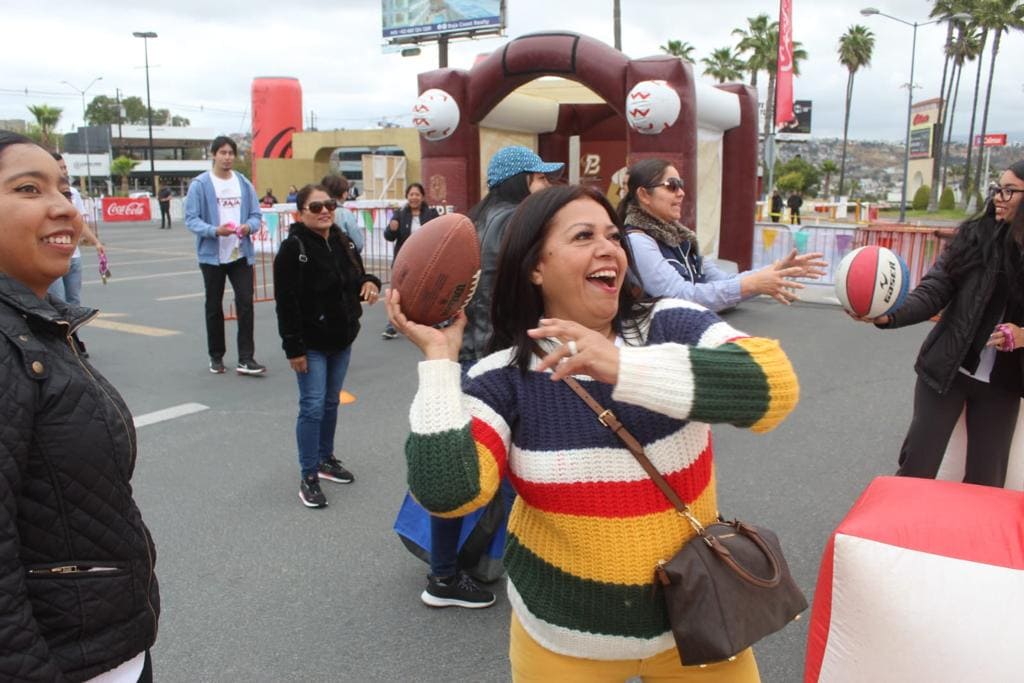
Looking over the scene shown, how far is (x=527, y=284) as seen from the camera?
192cm

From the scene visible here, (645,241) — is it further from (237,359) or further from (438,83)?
(438,83)

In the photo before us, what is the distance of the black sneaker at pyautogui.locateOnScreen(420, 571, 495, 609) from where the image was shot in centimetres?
359

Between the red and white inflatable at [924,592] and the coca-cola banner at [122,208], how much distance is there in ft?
129

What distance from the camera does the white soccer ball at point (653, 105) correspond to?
31.0 feet

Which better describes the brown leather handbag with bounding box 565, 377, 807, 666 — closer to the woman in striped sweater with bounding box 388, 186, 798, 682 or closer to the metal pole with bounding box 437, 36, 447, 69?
the woman in striped sweater with bounding box 388, 186, 798, 682

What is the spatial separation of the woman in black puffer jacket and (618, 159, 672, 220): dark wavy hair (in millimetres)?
2456

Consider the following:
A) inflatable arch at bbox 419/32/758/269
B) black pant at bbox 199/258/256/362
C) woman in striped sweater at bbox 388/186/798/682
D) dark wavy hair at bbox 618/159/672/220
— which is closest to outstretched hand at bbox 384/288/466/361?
woman in striped sweater at bbox 388/186/798/682

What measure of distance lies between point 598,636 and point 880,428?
16.0 ft

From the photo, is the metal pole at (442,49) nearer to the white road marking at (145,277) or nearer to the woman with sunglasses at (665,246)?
the white road marking at (145,277)

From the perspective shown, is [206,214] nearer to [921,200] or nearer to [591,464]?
[591,464]

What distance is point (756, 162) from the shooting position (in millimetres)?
12555

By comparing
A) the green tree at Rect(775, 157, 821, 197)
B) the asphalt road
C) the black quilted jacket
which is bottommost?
the asphalt road

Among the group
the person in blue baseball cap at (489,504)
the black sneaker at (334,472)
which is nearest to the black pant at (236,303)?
the black sneaker at (334,472)

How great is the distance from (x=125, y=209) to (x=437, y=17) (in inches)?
651
